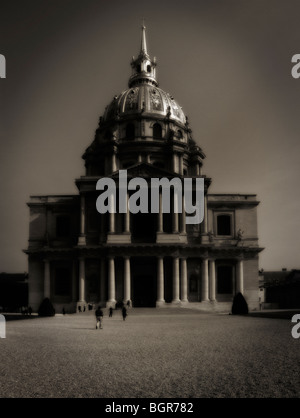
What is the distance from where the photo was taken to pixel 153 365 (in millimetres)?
14367

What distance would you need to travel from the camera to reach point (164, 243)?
54312mm

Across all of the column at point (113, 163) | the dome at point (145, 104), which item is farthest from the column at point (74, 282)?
the dome at point (145, 104)

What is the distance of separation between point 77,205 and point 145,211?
359 inches

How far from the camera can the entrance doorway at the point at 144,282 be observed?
57.6m

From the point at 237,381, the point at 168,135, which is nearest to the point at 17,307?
the point at 168,135

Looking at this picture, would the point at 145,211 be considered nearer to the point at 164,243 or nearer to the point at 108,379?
→ the point at 164,243

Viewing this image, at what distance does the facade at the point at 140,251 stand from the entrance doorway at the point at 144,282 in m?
0.11

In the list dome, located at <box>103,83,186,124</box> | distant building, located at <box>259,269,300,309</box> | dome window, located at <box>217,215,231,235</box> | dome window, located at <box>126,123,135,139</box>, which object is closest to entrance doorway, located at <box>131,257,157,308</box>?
dome window, located at <box>217,215,231,235</box>

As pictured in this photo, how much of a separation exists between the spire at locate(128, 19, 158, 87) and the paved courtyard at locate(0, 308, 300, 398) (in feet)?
203

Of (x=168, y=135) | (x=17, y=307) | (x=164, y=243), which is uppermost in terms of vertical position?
(x=168, y=135)

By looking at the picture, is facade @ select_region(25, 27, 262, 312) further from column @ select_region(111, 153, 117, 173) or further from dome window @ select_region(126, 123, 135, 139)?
dome window @ select_region(126, 123, 135, 139)

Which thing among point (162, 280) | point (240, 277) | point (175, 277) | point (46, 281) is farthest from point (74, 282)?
point (240, 277)

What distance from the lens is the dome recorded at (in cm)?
7206

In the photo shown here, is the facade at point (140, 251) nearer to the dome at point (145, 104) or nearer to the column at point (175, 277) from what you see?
the column at point (175, 277)
